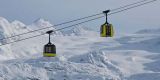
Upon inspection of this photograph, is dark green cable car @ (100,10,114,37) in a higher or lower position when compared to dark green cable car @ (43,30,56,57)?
higher

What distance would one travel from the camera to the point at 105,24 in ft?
83.0

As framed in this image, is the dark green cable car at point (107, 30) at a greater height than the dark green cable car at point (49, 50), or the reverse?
the dark green cable car at point (107, 30)

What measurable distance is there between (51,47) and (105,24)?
7.50 ft

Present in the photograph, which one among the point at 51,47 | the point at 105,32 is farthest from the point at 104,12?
the point at 51,47

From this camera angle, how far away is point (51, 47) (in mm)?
25375

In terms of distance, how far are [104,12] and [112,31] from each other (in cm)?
88

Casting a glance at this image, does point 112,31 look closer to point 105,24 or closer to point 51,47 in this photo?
point 105,24

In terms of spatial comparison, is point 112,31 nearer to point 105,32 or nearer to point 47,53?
point 105,32

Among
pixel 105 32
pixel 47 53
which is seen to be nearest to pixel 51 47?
pixel 47 53

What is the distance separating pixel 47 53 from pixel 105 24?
252cm

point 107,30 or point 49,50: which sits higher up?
point 107,30

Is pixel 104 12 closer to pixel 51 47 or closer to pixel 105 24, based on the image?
pixel 105 24

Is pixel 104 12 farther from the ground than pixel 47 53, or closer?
farther from the ground

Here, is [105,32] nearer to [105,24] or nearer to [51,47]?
[105,24]
